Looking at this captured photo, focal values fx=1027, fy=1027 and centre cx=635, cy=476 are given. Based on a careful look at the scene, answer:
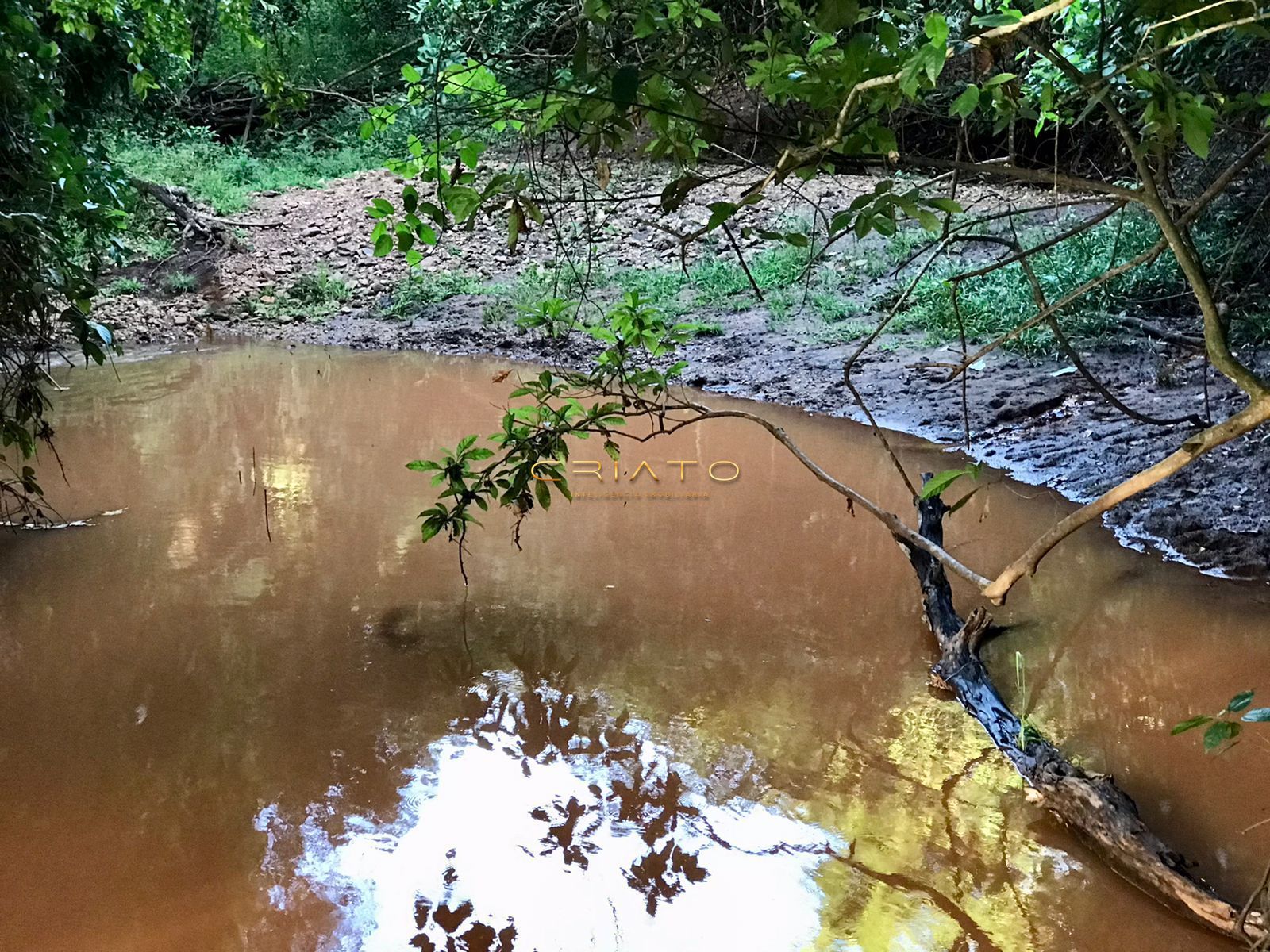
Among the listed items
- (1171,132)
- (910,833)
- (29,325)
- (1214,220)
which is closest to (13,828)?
(29,325)

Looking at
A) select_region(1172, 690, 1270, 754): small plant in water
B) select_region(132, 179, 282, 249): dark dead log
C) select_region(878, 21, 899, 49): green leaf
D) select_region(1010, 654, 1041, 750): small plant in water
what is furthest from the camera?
select_region(132, 179, 282, 249): dark dead log

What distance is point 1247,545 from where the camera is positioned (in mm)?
4336

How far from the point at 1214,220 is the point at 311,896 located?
6.07 m

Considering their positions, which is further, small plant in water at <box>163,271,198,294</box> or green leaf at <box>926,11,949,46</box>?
small plant in water at <box>163,271,198,294</box>

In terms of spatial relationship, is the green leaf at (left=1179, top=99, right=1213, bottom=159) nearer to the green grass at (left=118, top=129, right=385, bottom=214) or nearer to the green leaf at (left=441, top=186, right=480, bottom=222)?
the green leaf at (left=441, top=186, right=480, bottom=222)

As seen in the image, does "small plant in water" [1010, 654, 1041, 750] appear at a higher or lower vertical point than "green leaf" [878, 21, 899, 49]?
lower

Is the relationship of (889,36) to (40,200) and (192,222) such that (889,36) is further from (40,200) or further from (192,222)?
(192,222)

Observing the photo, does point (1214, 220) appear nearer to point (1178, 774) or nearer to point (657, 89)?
point (1178, 774)

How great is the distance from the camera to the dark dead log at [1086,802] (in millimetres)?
2355

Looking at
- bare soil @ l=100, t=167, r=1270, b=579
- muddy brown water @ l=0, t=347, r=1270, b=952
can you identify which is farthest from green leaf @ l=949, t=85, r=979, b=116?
muddy brown water @ l=0, t=347, r=1270, b=952

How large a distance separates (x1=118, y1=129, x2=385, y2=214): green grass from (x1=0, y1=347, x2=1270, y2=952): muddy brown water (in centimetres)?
827

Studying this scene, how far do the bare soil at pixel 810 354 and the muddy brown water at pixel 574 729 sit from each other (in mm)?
442

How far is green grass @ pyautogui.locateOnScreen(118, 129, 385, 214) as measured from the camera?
12.4m

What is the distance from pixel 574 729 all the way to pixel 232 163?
12.7 meters
